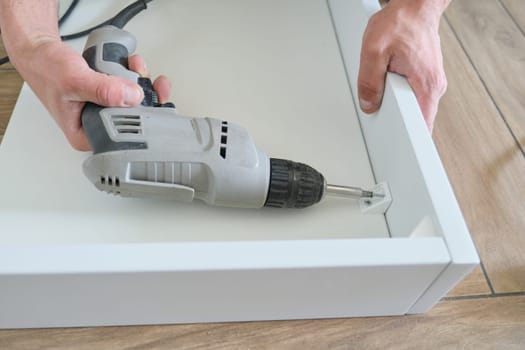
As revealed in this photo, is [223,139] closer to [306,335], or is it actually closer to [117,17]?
[306,335]

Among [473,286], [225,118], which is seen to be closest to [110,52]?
[225,118]

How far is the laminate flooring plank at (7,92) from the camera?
627 millimetres

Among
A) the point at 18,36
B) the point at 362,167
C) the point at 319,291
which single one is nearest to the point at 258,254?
the point at 319,291

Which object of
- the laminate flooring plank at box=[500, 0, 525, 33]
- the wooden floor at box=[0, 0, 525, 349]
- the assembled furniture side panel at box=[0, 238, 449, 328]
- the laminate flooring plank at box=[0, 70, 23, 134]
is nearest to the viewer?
the assembled furniture side panel at box=[0, 238, 449, 328]

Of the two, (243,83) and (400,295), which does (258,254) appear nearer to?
(400,295)

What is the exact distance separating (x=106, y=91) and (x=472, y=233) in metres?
0.43

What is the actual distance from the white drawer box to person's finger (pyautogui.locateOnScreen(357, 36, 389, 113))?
1 cm

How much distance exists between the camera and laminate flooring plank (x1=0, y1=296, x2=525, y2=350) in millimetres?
460

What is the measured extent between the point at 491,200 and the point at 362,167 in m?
0.18

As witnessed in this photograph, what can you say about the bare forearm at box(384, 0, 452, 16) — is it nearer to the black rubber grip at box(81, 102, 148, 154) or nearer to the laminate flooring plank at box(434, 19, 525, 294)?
the laminate flooring plank at box(434, 19, 525, 294)

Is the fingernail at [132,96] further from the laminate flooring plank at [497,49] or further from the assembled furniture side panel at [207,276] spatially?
the laminate flooring plank at [497,49]

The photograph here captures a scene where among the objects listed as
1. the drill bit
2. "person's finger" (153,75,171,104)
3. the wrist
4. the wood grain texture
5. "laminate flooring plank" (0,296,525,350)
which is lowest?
"laminate flooring plank" (0,296,525,350)

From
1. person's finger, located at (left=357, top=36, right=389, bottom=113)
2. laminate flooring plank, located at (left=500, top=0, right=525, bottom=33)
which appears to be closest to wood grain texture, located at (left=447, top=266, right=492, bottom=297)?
person's finger, located at (left=357, top=36, right=389, bottom=113)

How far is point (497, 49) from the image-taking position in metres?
0.77
